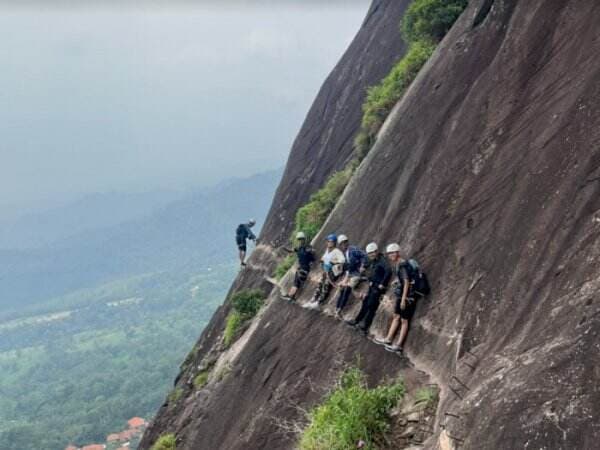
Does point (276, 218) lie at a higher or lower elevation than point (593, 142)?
lower

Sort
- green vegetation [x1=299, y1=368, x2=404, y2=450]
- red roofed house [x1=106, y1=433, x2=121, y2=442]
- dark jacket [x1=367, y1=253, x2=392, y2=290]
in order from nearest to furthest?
green vegetation [x1=299, y1=368, x2=404, y2=450] → dark jacket [x1=367, y1=253, x2=392, y2=290] → red roofed house [x1=106, y1=433, x2=121, y2=442]

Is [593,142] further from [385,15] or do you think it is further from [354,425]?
[385,15]

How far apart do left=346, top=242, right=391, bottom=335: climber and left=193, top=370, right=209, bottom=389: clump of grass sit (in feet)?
38.4

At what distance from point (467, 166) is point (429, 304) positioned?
287 centimetres

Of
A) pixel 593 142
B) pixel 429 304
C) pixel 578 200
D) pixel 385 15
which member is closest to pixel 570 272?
pixel 578 200

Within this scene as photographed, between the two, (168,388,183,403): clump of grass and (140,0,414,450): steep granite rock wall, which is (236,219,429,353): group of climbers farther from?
(168,388,183,403): clump of grass

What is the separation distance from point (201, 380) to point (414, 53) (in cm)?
1448

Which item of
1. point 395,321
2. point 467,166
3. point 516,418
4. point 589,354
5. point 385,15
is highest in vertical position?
point 385,15

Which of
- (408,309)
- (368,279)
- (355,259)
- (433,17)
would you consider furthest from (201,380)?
(433,17)

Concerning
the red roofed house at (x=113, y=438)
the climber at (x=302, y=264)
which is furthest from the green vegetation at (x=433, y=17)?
the red roofed house at (x=113, y=438)

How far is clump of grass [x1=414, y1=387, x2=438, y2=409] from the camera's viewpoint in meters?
10.5

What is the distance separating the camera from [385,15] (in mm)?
33031

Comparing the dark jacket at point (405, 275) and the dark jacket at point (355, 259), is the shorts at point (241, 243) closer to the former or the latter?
the dark jacket at point (355, 259)

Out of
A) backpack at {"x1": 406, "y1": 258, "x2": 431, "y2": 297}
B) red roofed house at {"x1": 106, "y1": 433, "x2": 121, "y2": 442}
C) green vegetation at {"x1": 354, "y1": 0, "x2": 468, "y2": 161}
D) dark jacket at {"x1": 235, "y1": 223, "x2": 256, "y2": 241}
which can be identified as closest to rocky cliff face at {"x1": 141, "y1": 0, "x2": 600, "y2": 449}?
backpack at {"x1": 406, "y1": 258, "x2": 431, "y2": 297}
